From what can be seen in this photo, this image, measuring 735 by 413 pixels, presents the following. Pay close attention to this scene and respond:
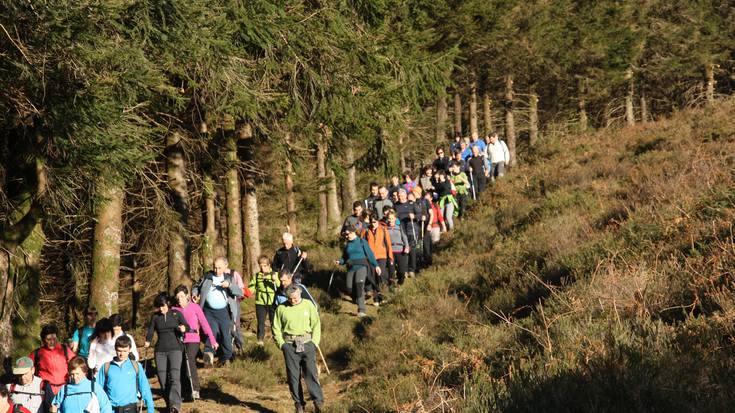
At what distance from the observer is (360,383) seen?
11414 mm

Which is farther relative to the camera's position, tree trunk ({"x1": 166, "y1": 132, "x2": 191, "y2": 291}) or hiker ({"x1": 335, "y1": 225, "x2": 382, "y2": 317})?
tree trunk ({"x1": 166, "y1": 132, "x2": 191, "y2": 291})

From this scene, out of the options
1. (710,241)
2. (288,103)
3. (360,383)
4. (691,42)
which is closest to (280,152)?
(288,103)

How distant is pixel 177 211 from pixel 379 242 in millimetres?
4390

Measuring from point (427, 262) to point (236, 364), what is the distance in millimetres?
7196

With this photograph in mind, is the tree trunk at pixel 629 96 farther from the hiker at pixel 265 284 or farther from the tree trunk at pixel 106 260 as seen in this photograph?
the tree trunk at pixel 106 260

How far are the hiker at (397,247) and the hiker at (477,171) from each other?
617 centimetres

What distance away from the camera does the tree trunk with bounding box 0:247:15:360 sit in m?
12.3

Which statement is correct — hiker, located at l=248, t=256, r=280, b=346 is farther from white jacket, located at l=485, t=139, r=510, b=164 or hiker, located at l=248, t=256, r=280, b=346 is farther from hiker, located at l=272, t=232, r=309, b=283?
white jacket, located at l=485, t=139, r=510, b=164

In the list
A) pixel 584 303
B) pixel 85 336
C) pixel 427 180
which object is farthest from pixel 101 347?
pixel 427 180

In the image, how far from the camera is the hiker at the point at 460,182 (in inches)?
832

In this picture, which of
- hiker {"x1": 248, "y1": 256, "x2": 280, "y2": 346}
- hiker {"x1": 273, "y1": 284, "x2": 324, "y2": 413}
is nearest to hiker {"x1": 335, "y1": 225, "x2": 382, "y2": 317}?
hiker {"x1": 248, "y1": 256, "x2": 280, "y2": 346}

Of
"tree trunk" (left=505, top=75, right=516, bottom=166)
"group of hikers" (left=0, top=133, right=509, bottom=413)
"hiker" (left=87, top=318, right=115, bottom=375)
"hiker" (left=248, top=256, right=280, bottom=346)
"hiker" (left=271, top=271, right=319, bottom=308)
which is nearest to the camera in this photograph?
"group of hikers" (left=0, top=133, right=509, bottom=413)

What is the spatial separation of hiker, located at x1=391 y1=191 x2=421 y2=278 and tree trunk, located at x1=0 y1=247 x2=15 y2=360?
860 centimetres

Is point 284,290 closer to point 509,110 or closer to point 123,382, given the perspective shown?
point 123,382
